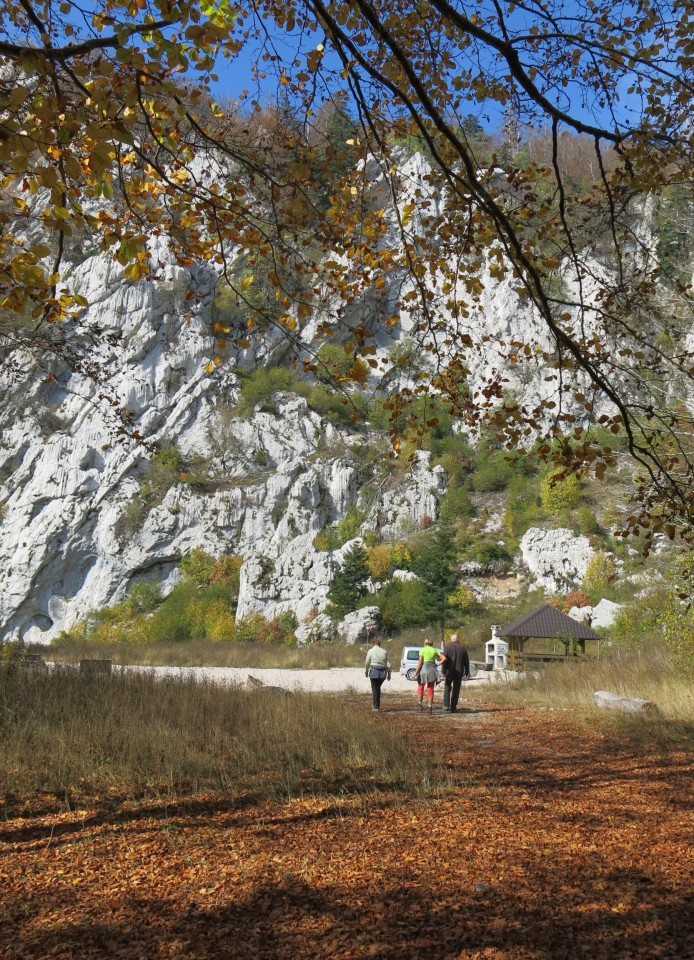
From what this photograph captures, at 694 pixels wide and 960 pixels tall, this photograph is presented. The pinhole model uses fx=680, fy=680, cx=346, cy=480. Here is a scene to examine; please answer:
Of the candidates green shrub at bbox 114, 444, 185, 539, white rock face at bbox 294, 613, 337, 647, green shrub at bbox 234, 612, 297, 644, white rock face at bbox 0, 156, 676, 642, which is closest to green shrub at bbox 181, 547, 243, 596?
white rock face at bbox 0, 156, 676, 642

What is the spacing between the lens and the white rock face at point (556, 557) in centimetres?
3478

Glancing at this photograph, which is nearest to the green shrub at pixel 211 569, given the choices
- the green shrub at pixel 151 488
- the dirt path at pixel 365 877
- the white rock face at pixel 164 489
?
the white rock face at pixel 164 489

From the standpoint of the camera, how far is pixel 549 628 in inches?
761

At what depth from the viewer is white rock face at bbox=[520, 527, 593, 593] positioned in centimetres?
3478

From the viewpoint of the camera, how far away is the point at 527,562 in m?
36.5

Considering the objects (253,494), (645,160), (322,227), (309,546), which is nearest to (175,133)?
(322,227)

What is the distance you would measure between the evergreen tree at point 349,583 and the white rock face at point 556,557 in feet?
29.1

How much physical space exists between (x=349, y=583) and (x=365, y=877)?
102ft

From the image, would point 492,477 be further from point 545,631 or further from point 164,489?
point 545,631

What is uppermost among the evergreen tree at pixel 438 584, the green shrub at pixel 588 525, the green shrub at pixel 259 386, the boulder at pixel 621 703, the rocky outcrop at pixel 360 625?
the green shrub at pixel 259 386

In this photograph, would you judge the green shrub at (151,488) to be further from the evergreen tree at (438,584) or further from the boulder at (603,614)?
the boulder at (603,614)

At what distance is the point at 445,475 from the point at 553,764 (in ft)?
120

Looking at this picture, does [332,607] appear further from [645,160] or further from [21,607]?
[645,160]

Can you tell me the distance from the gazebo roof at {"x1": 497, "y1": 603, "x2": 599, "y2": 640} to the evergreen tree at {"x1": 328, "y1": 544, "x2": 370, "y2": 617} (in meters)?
14.6
